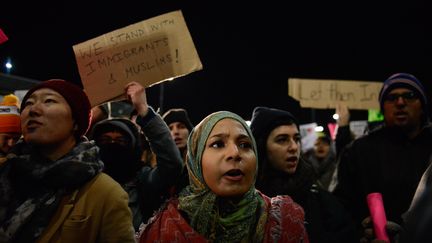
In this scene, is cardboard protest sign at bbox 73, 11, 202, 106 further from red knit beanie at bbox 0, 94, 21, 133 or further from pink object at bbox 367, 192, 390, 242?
A: pink object at bbox 367, 192, 390, 242

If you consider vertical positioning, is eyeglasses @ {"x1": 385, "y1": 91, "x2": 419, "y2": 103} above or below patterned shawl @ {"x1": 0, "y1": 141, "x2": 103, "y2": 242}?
above

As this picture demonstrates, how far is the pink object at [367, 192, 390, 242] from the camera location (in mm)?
3154

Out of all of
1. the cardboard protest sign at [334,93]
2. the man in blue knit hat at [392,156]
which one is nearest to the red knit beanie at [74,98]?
the man in blue knit hat at [392,156]

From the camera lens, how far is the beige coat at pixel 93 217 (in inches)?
87.6

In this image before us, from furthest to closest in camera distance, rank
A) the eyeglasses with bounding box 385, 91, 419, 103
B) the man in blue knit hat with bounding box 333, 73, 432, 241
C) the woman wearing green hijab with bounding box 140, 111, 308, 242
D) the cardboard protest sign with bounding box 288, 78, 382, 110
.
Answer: the cardboard protest sign with bounding box 288, 78, 382, 110
the eyeglasses with bounding box 385, 91, 419, 103
the man in blue knit hat with bounding box 333, 73, 432, 241
the woman wearing green hijab with bounding box 140, 111, 308, 242

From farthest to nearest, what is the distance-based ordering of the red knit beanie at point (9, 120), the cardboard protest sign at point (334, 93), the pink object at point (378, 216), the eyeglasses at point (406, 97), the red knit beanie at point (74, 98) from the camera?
the cardboard protest sign at point (334, 93) < the eyeglasses at point (406, 97) < the pink object at point (378, 216) < the red knit beanie at point (9, 120) < the red knit beanie at point (74, 98)

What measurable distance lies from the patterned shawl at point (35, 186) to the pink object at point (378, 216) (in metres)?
1.97

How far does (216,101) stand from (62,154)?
138 ft

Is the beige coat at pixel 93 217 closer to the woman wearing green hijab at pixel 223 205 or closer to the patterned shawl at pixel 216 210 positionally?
the woman wearing green hijab at pixel 223 205

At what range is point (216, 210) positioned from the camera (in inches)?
95.7

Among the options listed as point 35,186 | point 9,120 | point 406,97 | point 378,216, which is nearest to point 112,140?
point 9,120

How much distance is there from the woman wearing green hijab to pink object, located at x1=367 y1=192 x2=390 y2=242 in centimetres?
90

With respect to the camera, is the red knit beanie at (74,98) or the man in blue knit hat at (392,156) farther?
the man in blue knit hat at (392,156)

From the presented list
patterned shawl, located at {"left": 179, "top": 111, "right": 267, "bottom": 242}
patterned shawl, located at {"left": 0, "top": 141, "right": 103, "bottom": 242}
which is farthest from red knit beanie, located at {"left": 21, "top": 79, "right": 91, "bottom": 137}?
patterned shawl, located at {"left": 179, "top": 111, "right": 267, "bottom": 242}
